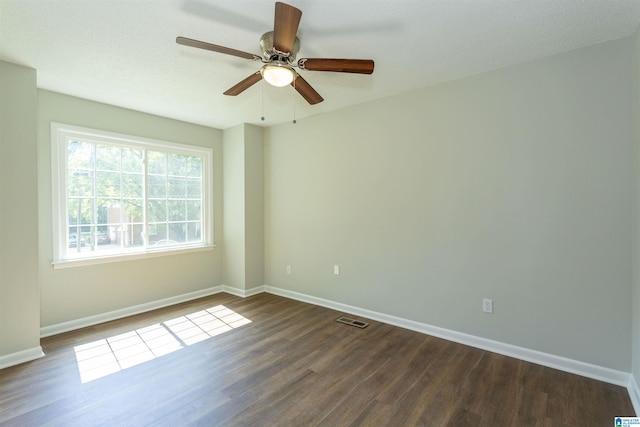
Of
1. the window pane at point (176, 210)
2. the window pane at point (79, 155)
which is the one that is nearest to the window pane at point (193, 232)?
the window pane at point (176, 210)

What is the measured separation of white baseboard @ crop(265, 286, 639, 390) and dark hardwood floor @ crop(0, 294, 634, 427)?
7cm

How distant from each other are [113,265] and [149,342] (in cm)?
117

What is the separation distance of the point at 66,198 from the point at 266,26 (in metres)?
2.81

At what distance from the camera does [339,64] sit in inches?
76.2

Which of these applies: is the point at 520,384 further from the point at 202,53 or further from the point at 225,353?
the point at 202,53

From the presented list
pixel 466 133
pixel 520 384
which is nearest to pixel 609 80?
pixel 466 133

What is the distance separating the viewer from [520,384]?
7.18 feet

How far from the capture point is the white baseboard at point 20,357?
244 centimetres

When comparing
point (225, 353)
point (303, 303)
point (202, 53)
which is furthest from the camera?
point (303, 303)

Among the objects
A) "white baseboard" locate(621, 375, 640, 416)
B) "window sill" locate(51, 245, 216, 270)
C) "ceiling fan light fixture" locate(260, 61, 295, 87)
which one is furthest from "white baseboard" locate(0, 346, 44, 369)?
"white baseboard" locate(621, 375, 640, 416)

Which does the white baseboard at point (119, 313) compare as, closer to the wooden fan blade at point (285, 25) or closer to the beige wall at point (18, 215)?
the beige wall at point (18, 215)

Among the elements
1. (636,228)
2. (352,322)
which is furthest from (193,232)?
(636,228)

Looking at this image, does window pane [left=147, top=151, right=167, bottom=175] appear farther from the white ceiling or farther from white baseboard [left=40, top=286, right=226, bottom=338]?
white baseboard [left=40, top=286, right=226, bottom=338]

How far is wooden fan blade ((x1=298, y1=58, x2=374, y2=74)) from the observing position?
190 cm
